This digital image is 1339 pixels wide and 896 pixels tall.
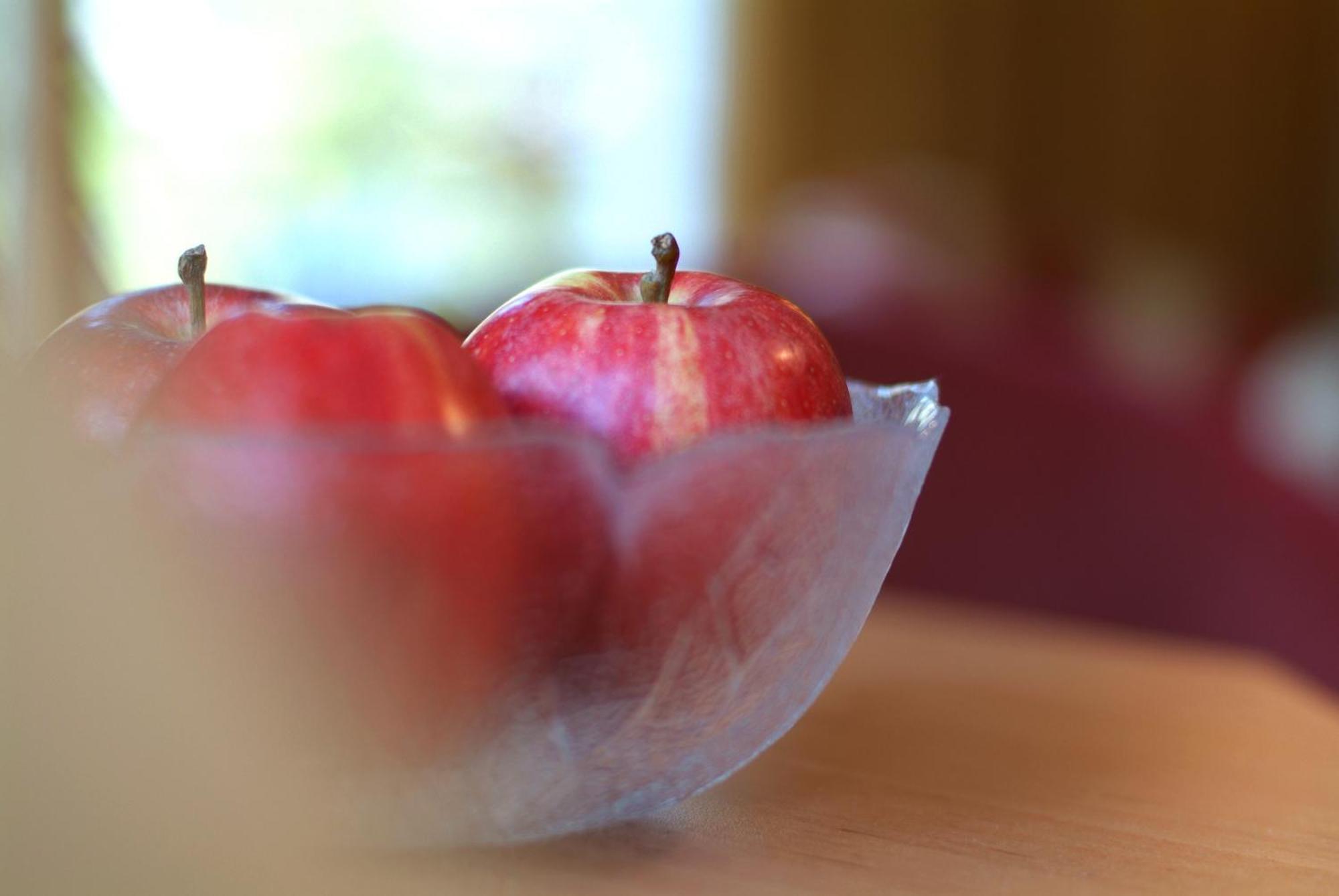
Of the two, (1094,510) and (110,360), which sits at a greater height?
(110,360)

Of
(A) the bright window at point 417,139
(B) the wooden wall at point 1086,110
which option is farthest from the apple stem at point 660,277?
(B) the wooden wall at point 1086,110

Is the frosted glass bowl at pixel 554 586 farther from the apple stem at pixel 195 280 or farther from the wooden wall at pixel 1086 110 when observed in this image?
the wooden wall at pixel 1086 110

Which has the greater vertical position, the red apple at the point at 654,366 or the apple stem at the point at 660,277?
the apple stem at the point at 660,277

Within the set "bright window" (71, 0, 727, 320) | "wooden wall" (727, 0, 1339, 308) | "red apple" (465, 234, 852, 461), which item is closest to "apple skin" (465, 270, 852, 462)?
"red apple" (465, 234, 852, 461)

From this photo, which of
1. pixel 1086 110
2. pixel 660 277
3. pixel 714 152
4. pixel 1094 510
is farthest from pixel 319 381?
pixel 1086 110

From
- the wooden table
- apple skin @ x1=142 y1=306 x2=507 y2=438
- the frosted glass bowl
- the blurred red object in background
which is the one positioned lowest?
the blurred red object in background

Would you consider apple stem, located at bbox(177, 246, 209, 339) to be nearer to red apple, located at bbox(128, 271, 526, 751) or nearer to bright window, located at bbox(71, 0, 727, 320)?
red apple, located at bbox(128, 271, 526, 751)

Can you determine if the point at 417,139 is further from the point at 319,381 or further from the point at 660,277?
the point at 319,381
